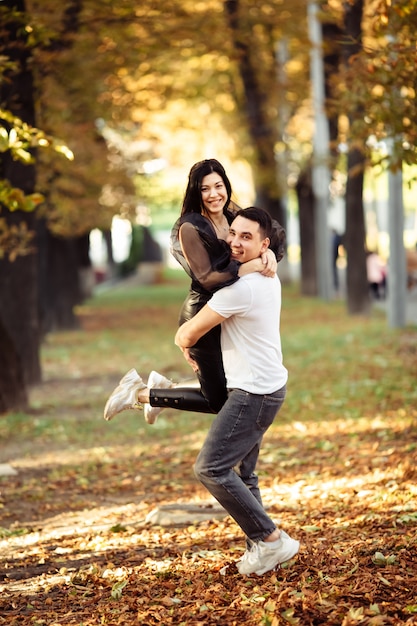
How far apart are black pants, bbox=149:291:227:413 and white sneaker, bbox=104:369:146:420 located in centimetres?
27

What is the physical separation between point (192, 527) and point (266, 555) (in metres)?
1.63

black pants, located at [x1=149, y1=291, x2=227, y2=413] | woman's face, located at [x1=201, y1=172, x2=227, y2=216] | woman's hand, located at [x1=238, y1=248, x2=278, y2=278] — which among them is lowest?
black pants, located at [x1=149, y1=291, x2=227, y2=413]

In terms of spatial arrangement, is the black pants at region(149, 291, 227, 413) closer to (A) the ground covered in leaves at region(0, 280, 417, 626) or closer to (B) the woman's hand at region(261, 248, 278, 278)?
(B) the woman's hand at region(261, 248, 278, 278)

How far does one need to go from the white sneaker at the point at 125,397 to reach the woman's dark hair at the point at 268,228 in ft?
3.48

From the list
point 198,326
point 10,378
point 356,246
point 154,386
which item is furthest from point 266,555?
point 356,246

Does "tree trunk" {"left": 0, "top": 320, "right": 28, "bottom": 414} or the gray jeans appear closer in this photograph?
the gray jeans

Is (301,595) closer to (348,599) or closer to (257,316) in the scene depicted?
(348,599)

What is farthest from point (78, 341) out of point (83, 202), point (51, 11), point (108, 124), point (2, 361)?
point (2, 361)

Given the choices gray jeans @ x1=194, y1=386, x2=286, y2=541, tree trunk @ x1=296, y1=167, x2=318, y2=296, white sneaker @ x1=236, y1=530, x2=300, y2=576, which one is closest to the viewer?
gray jeans @ x1=194, y1=386, x2=286, y2=541

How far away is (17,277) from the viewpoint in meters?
13.7

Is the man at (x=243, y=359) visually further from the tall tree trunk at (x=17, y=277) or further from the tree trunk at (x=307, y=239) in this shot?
the tree trunk at (x=307, y=239)

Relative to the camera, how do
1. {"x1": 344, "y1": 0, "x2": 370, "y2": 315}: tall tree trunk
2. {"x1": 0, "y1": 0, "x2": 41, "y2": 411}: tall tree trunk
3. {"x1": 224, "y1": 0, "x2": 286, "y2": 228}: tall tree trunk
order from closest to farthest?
{"x1": 0, "y1": 0, "x2": 41, "y2": 411}: tall tree trunk
{"x1": 344, "y1": 0, "x2": 370, "y2": 315}: tall tree trunk
{"x1": 224, "y1": 0, "x2": 286, "y2": 228}: tall tree trunk

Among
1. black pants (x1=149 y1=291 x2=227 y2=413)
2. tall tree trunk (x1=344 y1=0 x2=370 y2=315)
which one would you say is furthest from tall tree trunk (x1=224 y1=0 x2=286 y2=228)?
black pants (x1=149 y1=291 x2=227 y2=413)

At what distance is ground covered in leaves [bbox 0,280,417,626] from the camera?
521cm
